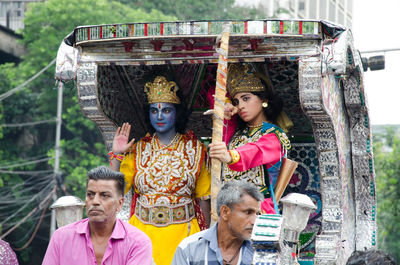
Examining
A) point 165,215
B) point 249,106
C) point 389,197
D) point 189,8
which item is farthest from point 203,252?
point 189,8

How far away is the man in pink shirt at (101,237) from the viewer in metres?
4.59

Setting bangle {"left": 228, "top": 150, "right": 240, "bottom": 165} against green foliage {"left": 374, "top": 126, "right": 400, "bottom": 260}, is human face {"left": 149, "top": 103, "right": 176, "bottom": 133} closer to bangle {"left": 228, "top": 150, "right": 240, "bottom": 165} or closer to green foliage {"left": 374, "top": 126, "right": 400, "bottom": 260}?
bangle {"left": 228, "top": 150, "right": 240, "bottom": 165}

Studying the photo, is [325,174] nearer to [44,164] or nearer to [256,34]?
Answer: [256,34]

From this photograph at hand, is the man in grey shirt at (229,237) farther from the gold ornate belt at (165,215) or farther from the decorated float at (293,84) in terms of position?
the gold ornate belt at (165,215)

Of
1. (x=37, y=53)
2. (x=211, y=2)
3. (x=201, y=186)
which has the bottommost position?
(x=201, y=186)

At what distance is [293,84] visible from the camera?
6656 mm

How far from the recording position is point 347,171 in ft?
21.7

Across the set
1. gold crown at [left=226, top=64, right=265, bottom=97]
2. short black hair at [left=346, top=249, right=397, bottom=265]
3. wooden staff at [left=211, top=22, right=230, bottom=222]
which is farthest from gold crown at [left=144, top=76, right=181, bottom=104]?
short black hair at [left=346, top=249, right=397, bottom=265]

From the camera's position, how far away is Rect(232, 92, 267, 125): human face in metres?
5.96

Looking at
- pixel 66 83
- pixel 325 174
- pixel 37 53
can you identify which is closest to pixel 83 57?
pixel 66 83

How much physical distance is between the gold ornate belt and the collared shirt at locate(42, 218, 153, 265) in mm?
1294

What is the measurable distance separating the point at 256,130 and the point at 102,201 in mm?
1635

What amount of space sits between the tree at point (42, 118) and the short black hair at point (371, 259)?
17165 mm

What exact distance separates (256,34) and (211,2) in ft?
70.8
